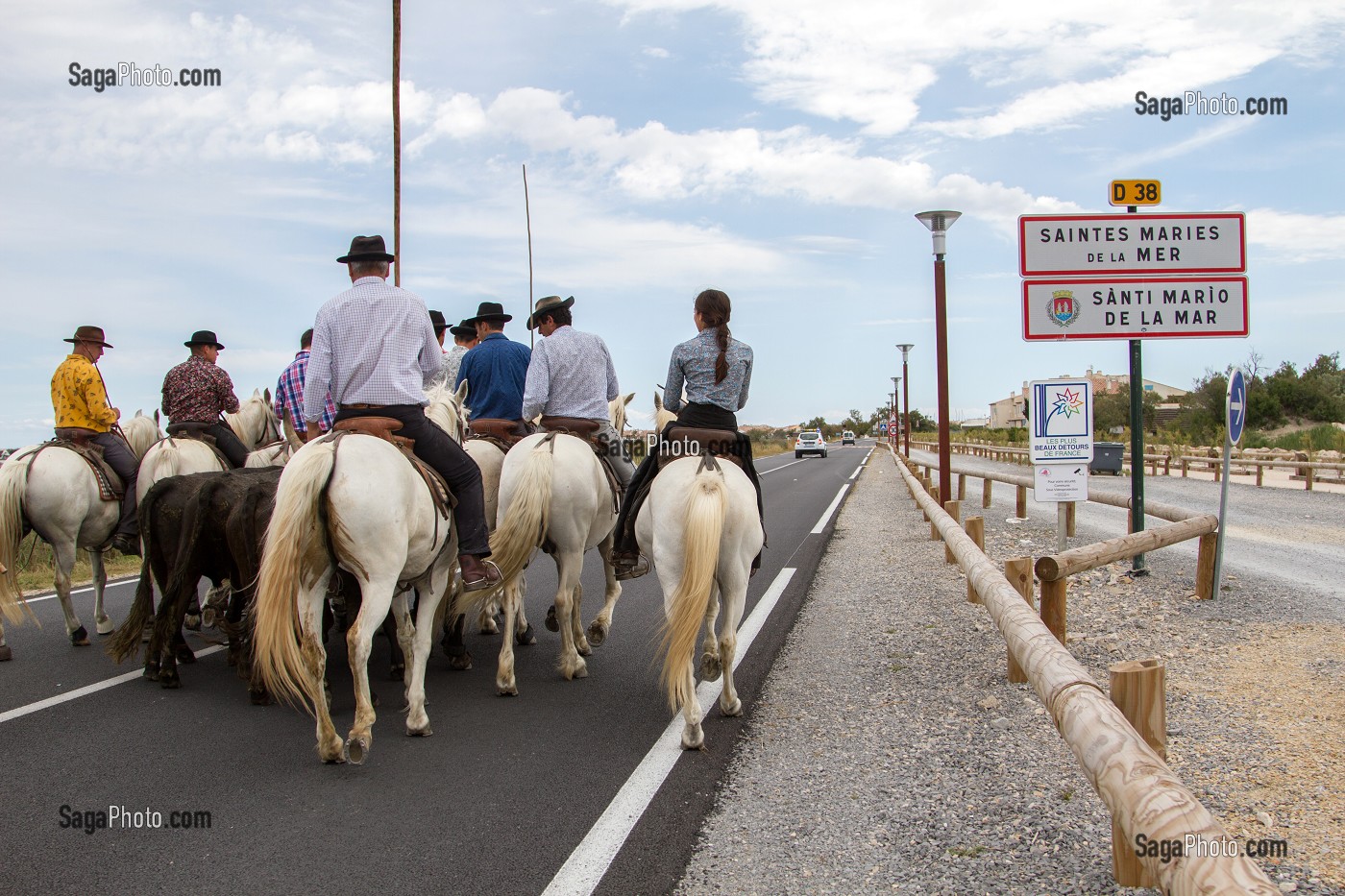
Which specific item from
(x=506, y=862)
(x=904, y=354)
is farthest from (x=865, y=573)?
(x=904, y=354)

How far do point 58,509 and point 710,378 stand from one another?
569 centimetres

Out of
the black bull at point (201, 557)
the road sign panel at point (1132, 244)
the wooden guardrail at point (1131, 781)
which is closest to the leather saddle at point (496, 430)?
the black bull at point (201, 557)

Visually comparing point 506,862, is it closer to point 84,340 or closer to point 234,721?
point 234,721

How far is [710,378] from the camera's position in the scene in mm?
5910

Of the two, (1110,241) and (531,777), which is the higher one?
(1110,241)

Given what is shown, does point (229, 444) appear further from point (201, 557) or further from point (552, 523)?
point (552, 523)

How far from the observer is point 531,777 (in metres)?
4.61

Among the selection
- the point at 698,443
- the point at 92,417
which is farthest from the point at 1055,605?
the point at 92,417

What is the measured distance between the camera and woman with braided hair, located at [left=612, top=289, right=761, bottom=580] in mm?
5891

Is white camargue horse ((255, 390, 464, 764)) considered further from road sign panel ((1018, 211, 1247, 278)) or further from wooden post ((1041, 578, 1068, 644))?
road sign panel ((1018, 211, 1247, 278))

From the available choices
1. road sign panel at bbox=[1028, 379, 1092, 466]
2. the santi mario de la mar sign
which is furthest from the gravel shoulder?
the santi mario de la mar sign

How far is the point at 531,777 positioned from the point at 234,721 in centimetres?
224

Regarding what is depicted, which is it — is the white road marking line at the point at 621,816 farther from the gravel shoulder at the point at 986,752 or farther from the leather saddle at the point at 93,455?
the leather saddle at the point at 93,455

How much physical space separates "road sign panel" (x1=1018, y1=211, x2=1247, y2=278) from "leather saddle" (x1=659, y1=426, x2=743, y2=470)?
5418 mm
